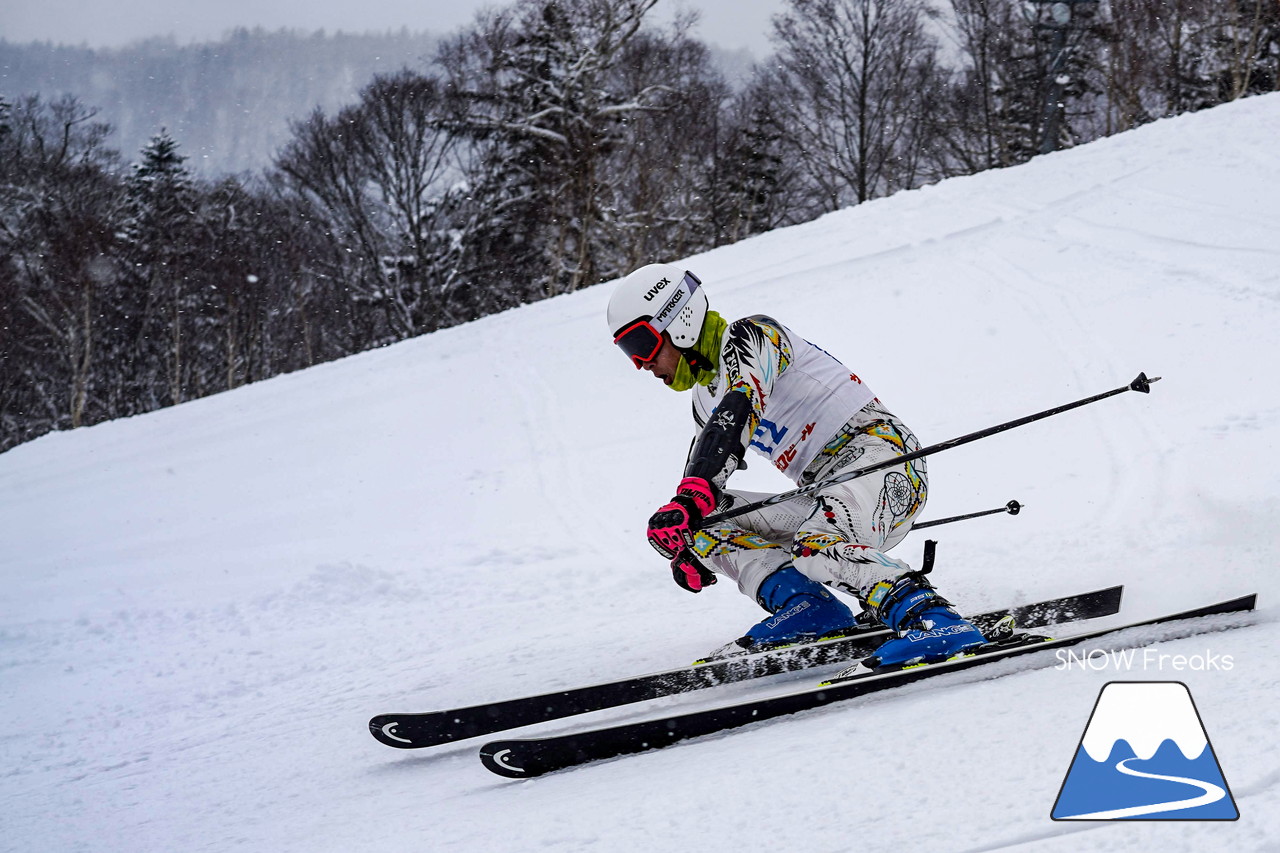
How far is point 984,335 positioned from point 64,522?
9236mm

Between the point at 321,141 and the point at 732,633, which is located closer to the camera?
the point at 732,633

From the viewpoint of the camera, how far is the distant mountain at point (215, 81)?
94.6 ft

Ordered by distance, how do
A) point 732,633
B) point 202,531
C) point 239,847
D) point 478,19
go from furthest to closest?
point 478,19, point 202,531, point 732,633, point 239,847

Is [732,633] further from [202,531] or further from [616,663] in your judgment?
[202,531]

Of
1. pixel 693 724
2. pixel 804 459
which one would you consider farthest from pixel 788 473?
pixel 693 724

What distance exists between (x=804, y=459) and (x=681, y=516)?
0.67 meters

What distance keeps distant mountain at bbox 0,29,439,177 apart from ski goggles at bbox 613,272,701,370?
25.5m

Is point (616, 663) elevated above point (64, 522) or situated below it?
below

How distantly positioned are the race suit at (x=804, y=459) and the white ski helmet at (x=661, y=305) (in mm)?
178

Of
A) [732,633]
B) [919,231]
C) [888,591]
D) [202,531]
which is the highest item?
[919,231]

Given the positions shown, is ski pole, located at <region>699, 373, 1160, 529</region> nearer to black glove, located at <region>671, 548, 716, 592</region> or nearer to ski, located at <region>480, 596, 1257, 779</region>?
black glove, located at <region>671, 548, 716, 592</region>

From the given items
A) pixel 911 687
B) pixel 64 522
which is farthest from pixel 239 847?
pixel 64 522

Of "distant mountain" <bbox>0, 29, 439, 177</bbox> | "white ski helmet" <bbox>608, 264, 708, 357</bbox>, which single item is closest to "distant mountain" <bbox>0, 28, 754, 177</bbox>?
"distant mountain" <bbox>0, 29, 439, 177</bbox>

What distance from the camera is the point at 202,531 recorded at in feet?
25.5
